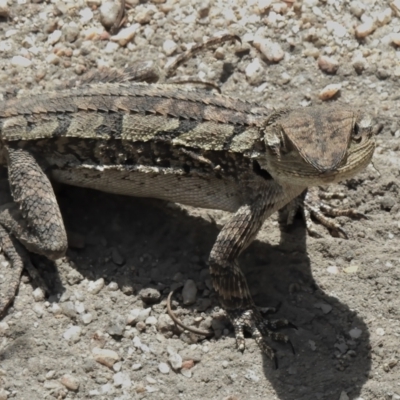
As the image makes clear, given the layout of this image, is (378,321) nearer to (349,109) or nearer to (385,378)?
(385,378)

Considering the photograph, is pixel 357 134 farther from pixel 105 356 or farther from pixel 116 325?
pixel 105 356

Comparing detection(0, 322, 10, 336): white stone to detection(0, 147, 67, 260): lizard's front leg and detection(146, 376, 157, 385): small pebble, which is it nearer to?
detection(0, 147, 67, 260): lizard's front leg

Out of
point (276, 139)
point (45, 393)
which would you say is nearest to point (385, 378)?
point (276, 139)

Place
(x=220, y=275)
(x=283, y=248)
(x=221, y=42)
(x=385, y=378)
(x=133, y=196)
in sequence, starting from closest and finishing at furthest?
(x=385, y=378)
(x=220, y=275)
(x=283, y=248)
(x=133, y=196)
(x=221, y=42)

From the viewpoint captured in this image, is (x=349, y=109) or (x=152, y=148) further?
(x=152, y=148)

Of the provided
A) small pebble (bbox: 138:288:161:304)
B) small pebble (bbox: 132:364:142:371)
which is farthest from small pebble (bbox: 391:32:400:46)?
small pebble (bbox: 132:364:142:371)

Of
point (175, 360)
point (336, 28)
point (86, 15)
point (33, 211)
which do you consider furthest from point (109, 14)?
point (175, 360)

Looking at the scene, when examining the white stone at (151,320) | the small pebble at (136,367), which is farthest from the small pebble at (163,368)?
the white stone at (151,320)
